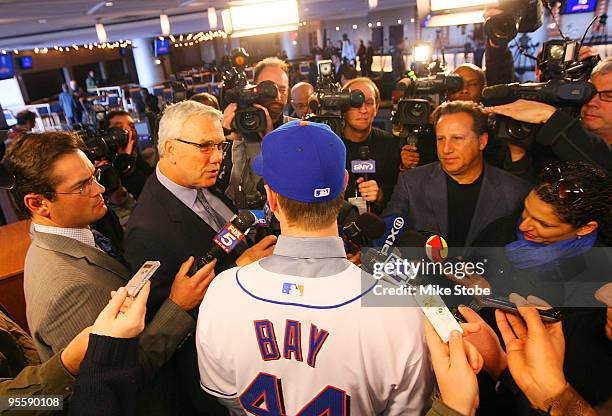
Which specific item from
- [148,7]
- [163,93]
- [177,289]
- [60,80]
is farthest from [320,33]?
[177,289]

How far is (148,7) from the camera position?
25.0 ft

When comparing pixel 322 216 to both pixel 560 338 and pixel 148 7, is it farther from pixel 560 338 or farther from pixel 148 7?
pixel 148 7

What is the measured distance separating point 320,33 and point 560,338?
22624 mm

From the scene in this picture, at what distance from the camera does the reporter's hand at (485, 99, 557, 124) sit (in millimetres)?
1646

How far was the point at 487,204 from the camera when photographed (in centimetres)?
189

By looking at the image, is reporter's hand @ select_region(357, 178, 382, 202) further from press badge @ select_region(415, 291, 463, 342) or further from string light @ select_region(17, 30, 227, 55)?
string light @ select_region(17, 30, 227, 55)

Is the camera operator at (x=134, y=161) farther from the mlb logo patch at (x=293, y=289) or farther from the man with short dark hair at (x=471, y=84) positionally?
the man with short dark hair at (x=471, y=84)

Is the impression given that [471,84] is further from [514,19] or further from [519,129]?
[519,129]

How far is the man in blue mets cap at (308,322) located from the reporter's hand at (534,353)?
23cm

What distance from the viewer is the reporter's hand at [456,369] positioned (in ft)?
2.69

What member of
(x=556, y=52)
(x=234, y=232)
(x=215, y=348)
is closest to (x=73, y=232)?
(x=234, y=232)

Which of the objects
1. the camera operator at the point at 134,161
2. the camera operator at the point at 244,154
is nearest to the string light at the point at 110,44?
the camera operator at the point at 134,161

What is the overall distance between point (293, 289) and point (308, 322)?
0.27ft

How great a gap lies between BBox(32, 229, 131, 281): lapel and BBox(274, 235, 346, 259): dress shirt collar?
0.85 meters
